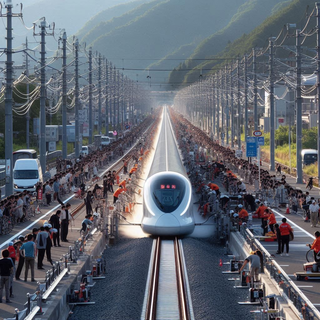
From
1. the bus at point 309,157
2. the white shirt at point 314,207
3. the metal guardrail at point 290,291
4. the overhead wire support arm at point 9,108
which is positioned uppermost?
the overhead wire support arm at point 9,108

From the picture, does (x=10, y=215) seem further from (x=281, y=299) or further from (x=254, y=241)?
(x=281, y=299)

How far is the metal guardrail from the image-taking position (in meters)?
12.7

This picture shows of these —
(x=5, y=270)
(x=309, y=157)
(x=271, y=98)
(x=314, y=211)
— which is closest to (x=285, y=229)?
(x=314, y=211)

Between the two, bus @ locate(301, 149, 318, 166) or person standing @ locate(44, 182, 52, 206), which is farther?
bus @ locate(301, 149, 318, 166)

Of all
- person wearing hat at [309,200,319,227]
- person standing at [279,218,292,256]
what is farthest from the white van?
person standing at [279,218,292,256]

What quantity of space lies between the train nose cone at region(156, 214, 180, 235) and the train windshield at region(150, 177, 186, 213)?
0.45 meters

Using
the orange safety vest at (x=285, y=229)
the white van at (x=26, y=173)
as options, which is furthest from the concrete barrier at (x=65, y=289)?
the white van at (x=26, y=173)

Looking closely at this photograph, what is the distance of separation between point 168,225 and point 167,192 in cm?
166

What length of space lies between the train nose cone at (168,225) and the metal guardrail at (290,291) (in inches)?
170

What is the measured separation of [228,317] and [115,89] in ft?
312

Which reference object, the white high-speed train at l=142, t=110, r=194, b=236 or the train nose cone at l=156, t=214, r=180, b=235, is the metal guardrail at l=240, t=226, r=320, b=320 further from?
the white high-speed train at l=142, t=110, r=194, b=236

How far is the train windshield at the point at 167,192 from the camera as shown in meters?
24.7

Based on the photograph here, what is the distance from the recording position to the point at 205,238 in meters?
26.2

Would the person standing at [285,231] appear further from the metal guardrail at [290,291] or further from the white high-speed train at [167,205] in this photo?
the white high-speed train at [167,205]
